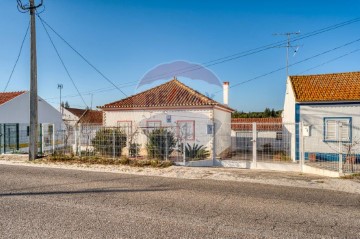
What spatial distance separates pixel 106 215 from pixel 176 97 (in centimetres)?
1548

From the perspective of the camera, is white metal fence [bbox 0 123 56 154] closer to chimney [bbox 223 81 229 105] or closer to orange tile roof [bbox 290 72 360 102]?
orange tile roof [bbox 290 72 360 102]

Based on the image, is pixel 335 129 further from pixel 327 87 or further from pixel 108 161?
pixel 108 161

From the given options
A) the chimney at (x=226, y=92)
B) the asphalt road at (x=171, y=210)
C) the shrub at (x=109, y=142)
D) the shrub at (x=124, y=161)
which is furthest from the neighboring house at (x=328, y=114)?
the shrub at (x=109, y=142)

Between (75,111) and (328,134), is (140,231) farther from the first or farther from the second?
(75,111)

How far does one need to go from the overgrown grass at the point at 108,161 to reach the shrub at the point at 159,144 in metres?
0.53

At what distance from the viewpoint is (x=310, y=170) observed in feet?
33.4

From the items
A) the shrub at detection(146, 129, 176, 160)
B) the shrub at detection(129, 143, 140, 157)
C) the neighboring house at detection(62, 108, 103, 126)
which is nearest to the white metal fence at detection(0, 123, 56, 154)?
the shrub at detection(129, 143, 140, 157)

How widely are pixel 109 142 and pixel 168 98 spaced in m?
8.13

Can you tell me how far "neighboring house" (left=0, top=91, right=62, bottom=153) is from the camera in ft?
52.6

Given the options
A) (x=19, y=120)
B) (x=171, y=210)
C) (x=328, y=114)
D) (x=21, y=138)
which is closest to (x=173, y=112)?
(x=328, y=114)

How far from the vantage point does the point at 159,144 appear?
11844mm

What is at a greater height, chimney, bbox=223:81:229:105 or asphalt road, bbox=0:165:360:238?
chimney, bbox=223:81:229:105

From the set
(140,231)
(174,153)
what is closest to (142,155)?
(174,153)

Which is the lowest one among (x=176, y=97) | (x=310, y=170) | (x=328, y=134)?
(x=310, y=170)
